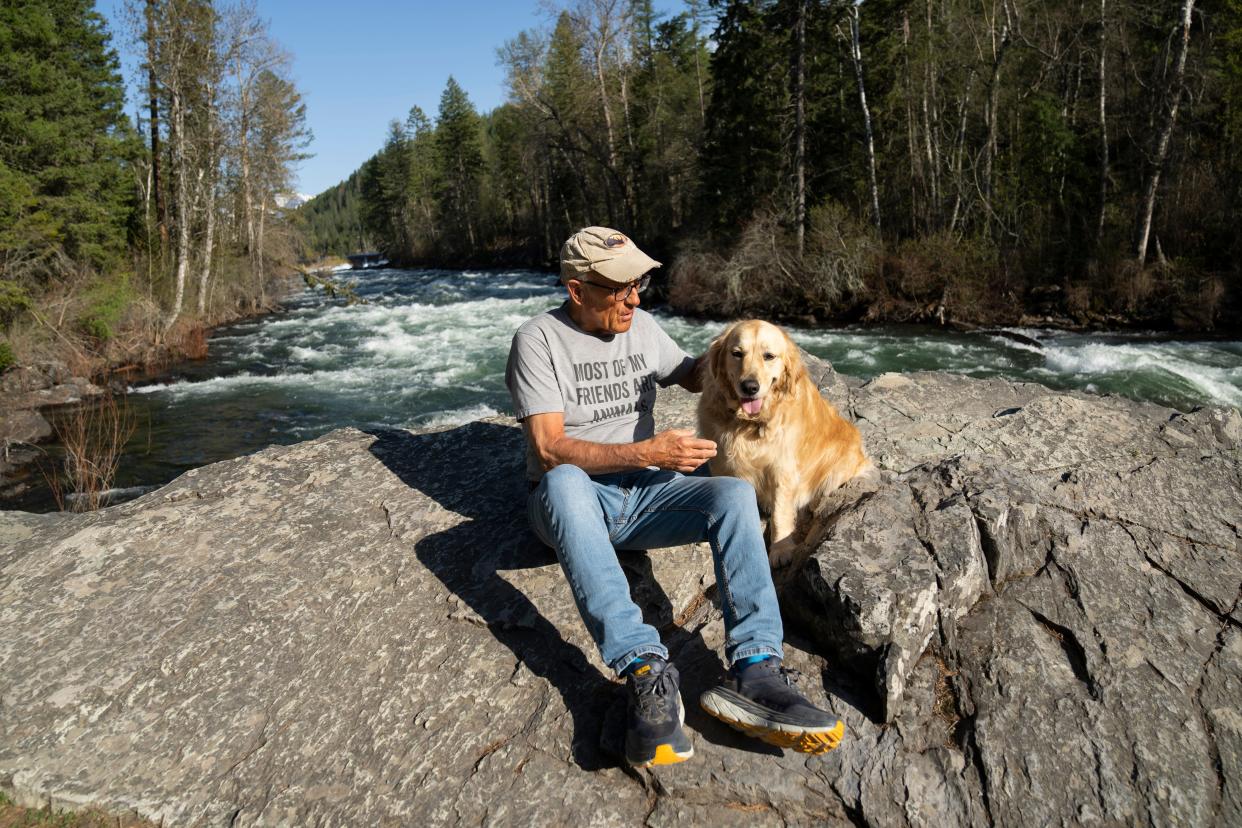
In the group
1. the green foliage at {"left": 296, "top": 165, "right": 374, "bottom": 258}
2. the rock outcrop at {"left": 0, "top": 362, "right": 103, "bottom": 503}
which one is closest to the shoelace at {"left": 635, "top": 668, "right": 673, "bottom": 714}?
the rock outcrop at {"left": 0, "top": 362, "right": 103, "bottom": 503}

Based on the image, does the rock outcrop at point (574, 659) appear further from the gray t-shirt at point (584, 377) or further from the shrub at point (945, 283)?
the shrub at point (945, 283)

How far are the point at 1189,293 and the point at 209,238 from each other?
24.2 meters

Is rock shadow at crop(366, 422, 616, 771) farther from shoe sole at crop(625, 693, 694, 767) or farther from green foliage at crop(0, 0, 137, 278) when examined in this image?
green foliage at crop(0, 0, 137, 278)

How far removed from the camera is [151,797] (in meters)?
2.46

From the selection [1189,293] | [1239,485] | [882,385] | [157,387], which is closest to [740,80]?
[1189,293]

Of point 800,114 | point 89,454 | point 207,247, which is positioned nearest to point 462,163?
point 207,247

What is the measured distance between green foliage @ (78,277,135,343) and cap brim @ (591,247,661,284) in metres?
15.4

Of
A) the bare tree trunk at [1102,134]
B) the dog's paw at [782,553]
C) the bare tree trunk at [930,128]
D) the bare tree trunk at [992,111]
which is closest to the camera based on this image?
the dog's paw at [782,553]

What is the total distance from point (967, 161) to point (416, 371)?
1854 centimetres

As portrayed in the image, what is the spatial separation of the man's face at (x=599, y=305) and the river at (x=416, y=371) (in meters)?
3.83

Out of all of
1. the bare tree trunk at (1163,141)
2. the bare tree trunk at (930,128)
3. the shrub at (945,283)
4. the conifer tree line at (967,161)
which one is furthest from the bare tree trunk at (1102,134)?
the bare tree trunk at (930,128)

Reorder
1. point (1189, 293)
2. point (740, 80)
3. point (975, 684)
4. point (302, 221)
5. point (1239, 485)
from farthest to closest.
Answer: point (302, 221) → point (740, 80) → point (1189, 293) → point (1239, 485) → point (975, 684)

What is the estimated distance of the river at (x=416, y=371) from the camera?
33.9 ft

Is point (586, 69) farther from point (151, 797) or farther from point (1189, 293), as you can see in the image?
point (151, 797)
